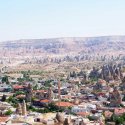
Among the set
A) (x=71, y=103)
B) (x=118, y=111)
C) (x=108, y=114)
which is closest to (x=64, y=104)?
(x=71, y=103)

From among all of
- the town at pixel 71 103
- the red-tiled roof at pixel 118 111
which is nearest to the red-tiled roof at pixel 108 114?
the town at pixel 71 103

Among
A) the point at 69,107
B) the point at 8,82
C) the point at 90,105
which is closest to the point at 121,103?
the point at 90,105

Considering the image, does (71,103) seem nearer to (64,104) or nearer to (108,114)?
(64,104)

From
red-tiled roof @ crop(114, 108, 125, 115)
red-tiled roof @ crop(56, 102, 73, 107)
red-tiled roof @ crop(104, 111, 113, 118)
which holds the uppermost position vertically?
red-tiled roof @ crop(56, 102, 73, 107)

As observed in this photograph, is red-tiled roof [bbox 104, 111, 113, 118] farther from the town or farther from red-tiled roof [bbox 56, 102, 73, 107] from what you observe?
red-tiled roof [bbox 56, 102, 73, 107]

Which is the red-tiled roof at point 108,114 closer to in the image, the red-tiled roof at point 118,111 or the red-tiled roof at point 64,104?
the red-tiled roof at point 118,111

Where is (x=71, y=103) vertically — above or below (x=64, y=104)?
below

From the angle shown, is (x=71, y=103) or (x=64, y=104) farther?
(x=71, y=103)

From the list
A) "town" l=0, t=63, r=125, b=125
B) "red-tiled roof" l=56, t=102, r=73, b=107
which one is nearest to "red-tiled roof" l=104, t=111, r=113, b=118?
"town" l=0, t=63, r=125, b=125

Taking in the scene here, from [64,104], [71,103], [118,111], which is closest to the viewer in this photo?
[118,111]

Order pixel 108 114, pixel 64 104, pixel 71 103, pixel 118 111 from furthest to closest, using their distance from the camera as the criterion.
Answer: pixel 71 103
pixel 64 104
pixel 118 111
pixel 108 114

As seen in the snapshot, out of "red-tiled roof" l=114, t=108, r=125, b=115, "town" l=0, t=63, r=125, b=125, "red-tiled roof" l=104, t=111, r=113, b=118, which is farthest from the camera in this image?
"red-tiled roof" l=114, t=108, r=125, b=115
